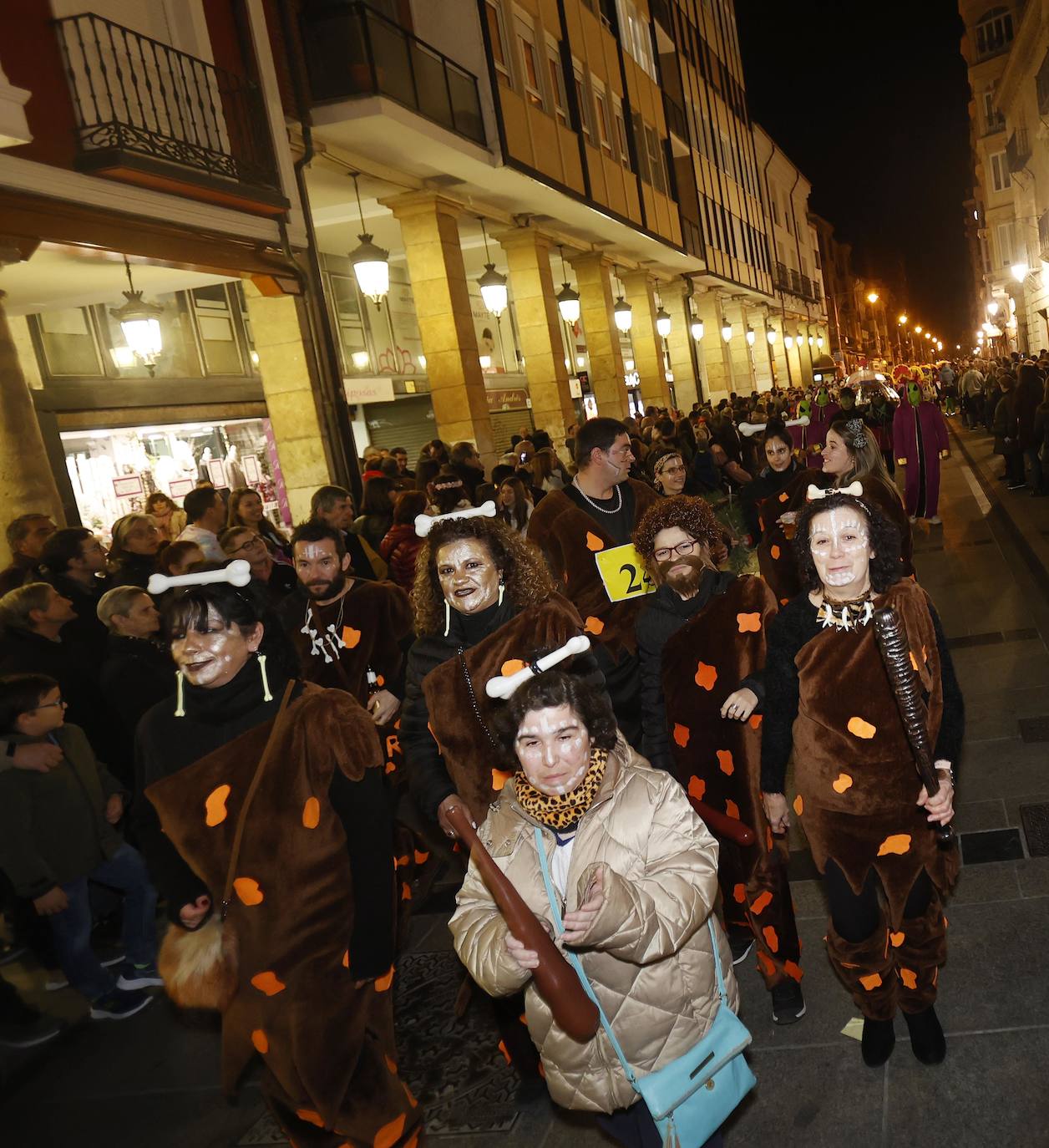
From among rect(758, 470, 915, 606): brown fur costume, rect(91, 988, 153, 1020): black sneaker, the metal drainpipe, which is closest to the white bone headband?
rect(758, 470, 915, 606): brown fur costume

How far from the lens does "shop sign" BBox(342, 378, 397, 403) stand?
49.3 feet

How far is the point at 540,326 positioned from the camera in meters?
17.9

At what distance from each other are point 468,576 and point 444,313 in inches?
434

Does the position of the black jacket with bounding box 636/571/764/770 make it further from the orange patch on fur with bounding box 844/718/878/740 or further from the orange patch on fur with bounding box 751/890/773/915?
the orange patch on fur with bounding box 844/718/878/740

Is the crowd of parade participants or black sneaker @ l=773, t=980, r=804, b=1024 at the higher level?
the crowd of parade participants

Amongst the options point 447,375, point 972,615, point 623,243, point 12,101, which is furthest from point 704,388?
point 12,101

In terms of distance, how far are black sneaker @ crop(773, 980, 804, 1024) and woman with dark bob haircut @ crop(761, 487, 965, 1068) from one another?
0.43 m

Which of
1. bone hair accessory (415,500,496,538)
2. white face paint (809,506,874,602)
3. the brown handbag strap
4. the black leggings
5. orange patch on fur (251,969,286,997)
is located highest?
bone hair accessory (415,500,496,538)

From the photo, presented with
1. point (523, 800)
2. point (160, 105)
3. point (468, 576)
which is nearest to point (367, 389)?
point (160, 105)

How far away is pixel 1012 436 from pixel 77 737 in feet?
50.2

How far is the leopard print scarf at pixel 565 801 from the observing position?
8.84 ft

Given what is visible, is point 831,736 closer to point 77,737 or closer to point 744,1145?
point 744,1145

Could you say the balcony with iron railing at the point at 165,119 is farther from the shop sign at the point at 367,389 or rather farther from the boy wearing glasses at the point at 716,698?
the boy wearing glasses at the point at 716,698

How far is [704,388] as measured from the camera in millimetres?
35094
